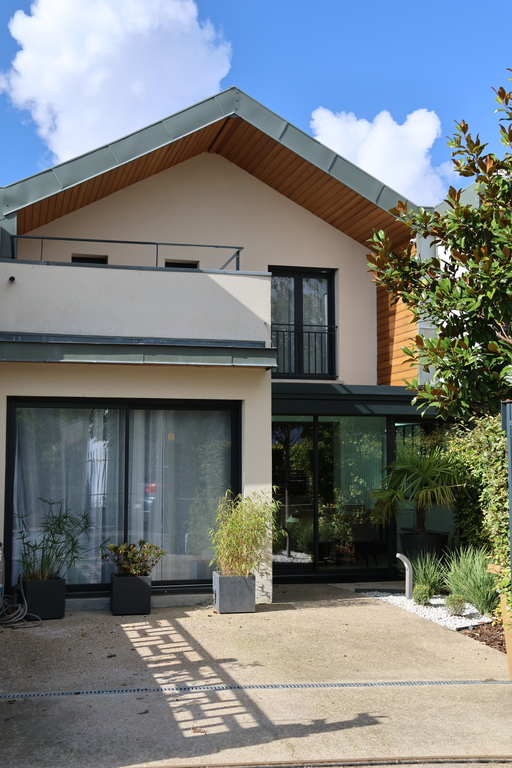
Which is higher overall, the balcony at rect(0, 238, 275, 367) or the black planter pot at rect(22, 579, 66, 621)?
the balcony at rect(0, 238, 275, 367)

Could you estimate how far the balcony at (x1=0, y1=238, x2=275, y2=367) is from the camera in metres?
9.55

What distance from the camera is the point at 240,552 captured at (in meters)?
9.46

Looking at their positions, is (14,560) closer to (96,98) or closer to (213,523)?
(213,523)

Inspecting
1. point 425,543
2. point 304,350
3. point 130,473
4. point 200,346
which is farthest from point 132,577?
point 304,350

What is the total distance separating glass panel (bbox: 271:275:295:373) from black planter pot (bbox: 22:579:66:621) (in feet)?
17.3

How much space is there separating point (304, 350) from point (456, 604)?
16.8ft

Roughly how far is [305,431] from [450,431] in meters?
2.38

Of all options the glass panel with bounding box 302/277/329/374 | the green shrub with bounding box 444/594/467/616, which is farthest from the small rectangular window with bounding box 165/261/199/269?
the green shrub with bounding box 444/594/467/616

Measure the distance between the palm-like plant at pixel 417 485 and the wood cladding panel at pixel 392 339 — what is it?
1289 mm

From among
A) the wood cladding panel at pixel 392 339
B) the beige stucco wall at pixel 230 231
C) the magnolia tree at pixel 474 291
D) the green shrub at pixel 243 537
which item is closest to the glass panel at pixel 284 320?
the beige stucco wall at pixel 230 231

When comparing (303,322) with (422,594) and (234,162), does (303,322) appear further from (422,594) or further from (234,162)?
(422,594)

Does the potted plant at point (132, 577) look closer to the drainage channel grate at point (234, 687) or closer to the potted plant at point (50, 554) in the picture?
the potted plant at point (50, 554)

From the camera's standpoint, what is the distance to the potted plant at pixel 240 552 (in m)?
9.28

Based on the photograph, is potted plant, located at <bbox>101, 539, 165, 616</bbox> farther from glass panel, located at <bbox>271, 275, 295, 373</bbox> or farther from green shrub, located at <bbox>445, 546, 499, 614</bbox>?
glass panel, located at <bbox>271, 275, 295, 373</bbox>
